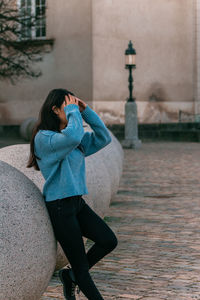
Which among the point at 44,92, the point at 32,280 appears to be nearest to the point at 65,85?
the point at 44,92

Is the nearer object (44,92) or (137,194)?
(137,194)

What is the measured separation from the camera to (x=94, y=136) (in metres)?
5.17

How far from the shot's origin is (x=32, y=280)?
4.34 meters

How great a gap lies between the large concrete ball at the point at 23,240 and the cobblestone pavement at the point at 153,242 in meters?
1.09

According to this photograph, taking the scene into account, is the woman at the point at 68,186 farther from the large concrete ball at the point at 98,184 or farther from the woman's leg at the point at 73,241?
the large concrete ball at the point at 98,184

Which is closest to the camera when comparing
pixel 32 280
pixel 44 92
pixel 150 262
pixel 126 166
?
pixel 32 280

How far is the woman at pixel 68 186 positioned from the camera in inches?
181

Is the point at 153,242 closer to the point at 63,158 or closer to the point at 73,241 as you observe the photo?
the point at 73,241

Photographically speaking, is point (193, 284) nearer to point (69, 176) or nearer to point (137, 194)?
point (69, 176)

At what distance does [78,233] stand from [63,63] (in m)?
28.2

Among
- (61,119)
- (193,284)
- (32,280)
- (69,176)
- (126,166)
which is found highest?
(61,119)

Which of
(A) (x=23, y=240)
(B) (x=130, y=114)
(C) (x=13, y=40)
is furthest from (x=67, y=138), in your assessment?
(C) (x=13, y=40)

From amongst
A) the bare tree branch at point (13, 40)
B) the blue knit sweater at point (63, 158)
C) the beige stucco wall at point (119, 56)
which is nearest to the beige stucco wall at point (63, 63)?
the beige stucco wall at point (119, 56)

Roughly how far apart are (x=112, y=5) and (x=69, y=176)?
27.7m
